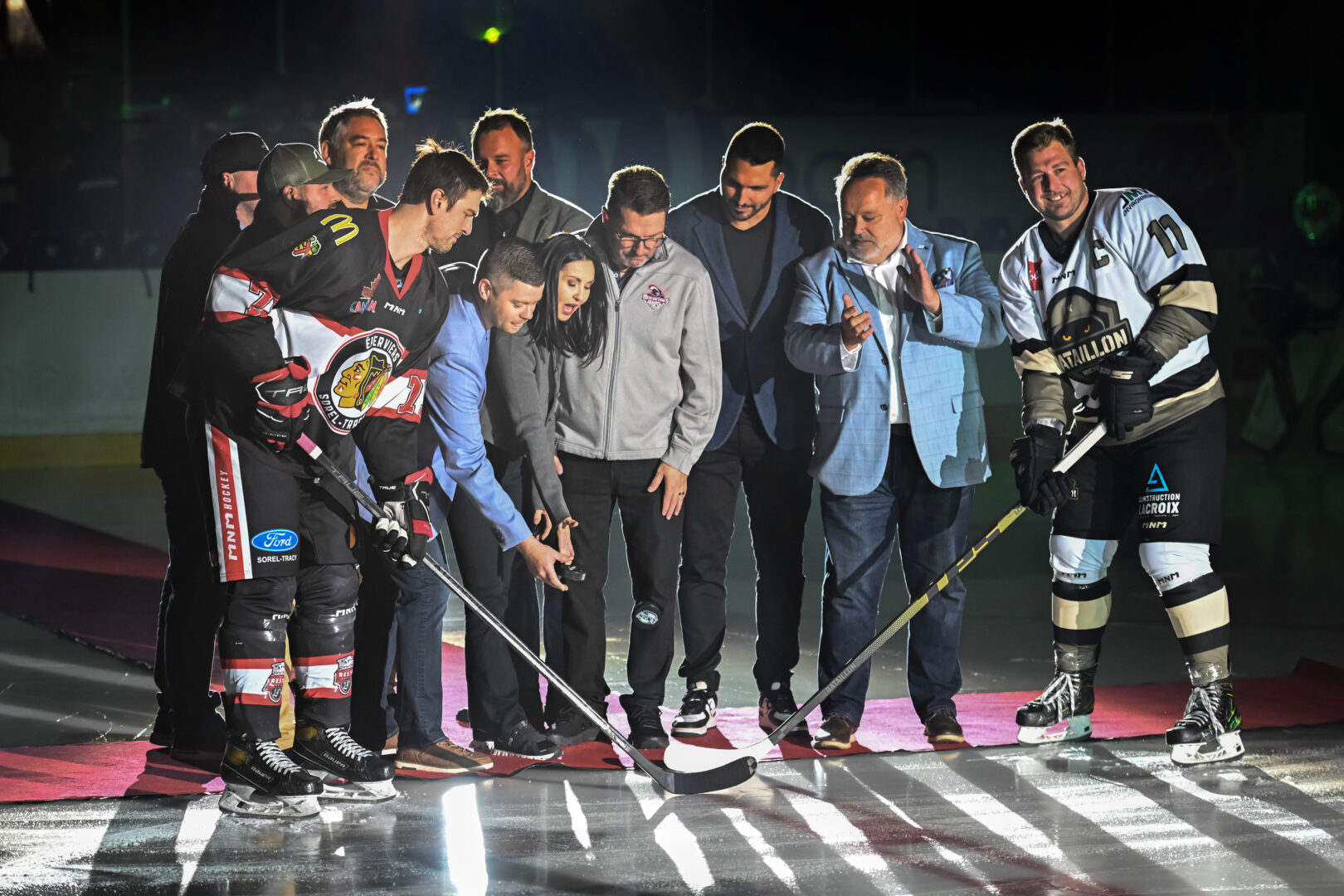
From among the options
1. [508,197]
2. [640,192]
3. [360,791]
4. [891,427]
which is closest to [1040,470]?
[891,427]

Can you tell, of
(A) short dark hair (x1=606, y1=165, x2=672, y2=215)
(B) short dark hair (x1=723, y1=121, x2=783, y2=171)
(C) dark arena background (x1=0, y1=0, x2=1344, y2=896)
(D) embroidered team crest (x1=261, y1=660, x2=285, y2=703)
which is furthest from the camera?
(B) short dark hair (x1=723, y1=121, x2=783, y2=171)

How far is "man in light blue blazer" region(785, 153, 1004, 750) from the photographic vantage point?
14.4 feet

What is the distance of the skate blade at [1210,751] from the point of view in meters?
4.20

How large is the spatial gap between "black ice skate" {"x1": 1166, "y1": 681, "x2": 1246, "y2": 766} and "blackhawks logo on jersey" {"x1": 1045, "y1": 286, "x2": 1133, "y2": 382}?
942 mm

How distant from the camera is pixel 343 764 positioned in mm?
3959

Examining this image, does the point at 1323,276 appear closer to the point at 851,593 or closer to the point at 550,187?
the point at 550,187

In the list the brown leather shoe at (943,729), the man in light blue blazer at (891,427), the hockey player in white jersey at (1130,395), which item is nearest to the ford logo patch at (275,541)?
the man in light blue blazer at (891,427)

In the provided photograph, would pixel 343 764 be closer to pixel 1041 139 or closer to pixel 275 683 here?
pixel 275 683

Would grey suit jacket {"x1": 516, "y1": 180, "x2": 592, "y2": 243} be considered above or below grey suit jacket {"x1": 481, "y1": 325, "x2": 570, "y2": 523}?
above

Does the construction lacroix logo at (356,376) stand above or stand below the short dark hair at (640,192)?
below

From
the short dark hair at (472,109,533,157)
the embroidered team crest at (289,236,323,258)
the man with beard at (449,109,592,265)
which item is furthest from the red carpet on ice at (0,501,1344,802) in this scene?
the short dark hair at (472,109,533,157)

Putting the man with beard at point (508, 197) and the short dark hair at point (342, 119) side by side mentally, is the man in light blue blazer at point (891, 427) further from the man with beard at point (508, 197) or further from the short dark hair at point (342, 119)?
the short dark hair at point (342, 119)

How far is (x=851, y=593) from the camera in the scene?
450cm

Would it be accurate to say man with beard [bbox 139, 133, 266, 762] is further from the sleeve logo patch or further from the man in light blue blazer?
the man in light blue blazer
